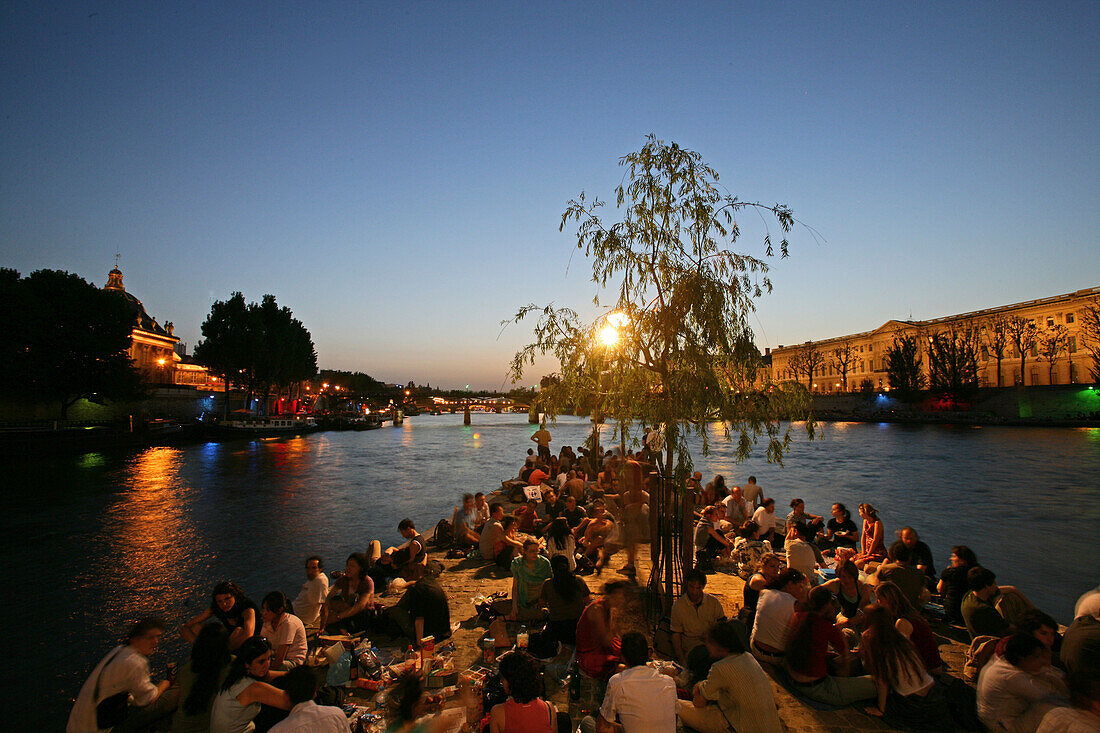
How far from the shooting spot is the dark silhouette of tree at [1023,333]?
269 feet

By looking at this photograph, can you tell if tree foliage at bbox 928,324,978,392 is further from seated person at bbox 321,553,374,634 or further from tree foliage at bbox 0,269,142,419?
tree foliage at bbox 0,269,142,419

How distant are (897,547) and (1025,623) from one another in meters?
2.90

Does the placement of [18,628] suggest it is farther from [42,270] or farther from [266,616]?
[42,270]

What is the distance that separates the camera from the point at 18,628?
10195 millimetres

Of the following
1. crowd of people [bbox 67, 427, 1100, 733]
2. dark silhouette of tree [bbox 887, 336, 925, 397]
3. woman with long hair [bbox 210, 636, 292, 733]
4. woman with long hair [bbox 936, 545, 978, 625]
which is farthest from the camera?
dark silhouette of tree [bbox 887, 336, 925, 397]

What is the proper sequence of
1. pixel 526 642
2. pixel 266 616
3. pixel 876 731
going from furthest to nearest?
pixel 526 642
pixel 266 616
pixel 876 731

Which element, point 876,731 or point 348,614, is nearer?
point 876,731

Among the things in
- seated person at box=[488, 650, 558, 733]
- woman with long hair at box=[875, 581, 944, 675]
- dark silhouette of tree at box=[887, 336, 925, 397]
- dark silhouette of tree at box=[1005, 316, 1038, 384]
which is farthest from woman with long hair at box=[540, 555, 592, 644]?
dark silhouette of tree at box=[887, 336, 925, 397]

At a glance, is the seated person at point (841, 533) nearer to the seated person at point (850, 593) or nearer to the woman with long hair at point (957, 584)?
the woman with long hair at point (957, 584)

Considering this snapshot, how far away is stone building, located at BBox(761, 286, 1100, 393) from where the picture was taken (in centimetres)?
7950

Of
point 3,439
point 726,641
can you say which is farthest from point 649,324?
point 3,439

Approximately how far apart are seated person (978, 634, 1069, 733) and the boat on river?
73378 mm

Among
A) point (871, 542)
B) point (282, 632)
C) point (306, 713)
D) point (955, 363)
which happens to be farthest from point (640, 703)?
point (955, 363)

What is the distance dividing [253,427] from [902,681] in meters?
75.5
